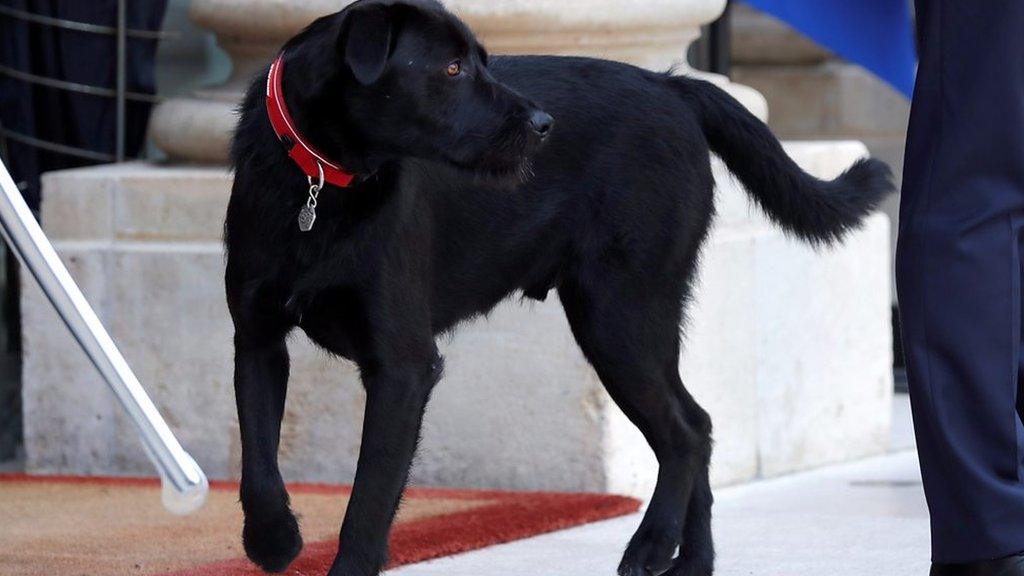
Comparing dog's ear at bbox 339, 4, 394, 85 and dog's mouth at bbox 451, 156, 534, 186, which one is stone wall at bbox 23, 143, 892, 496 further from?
dog's ear at bbox 339, 4, 394, 85

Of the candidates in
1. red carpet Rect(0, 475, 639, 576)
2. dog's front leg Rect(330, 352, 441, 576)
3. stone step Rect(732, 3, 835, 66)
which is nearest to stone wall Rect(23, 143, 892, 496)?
red carpet Rect(0, 475, 639, 576)

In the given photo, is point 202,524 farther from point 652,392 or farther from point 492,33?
point 492,33

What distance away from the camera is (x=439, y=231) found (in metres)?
3.81

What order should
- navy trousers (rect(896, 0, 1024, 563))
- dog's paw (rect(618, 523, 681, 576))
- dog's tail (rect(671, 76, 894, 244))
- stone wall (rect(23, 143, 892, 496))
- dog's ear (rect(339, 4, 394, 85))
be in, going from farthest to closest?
stone wall (rect(23, 143, 892, 496)), dog's tail (rect(671, 76, 894, 244)), dog's paw (rect(618, 523, 681, 576)), dog's ear (rect(339, 4, 394, 85)), navy trousers (rect(896, 0, 1024, 563))

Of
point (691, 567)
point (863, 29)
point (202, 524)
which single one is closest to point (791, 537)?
point (691, 567)

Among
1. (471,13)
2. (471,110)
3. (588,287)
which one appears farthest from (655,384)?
(471,13)

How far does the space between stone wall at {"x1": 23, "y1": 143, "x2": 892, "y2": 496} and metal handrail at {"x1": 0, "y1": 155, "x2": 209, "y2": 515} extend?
2154 mm

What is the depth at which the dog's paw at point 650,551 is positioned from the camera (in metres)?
3.91

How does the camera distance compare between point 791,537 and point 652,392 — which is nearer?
point 652,392

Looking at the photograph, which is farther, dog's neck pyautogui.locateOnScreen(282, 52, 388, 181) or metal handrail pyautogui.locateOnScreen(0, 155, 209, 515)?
dog's neck pyautogui.locateOnScreen(282, 52, 388, 181)

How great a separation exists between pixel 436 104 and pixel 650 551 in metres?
1.05

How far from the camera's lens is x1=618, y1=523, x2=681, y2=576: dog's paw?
3.91 metres

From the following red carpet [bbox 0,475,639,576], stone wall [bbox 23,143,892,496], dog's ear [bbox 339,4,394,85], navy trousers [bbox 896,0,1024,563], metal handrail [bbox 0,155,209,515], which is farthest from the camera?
stone wall [bbox 23,143,892,496]

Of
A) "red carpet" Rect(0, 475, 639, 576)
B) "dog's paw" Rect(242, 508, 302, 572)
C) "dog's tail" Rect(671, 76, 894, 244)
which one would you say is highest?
"dog's tail" Rect(671, 76, 894, 244)
